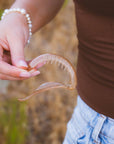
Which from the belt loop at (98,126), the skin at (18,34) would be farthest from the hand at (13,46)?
the belt loop at (98,126)

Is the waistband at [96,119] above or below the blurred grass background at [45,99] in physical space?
above

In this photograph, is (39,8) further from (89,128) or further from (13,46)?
(89,128)

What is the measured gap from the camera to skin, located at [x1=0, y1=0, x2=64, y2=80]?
0.64 metres

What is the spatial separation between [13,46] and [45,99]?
1725 mm

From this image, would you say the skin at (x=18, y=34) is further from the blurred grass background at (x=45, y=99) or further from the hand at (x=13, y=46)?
the blurred grass background at (x=45, y=99)

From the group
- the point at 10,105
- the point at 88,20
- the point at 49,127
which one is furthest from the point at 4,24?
the point at 49,127

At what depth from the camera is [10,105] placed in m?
2.04

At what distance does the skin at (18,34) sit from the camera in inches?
25.1

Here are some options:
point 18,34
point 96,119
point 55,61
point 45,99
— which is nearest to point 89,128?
point 96,119

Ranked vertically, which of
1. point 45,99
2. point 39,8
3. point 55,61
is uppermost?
point 39,8

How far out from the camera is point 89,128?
76 centimetres

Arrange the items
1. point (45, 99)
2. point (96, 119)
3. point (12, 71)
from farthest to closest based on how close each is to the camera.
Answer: point (45, 99)
point (96, 119)
point (12, 71)

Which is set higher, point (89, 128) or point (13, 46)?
point (13, 46)

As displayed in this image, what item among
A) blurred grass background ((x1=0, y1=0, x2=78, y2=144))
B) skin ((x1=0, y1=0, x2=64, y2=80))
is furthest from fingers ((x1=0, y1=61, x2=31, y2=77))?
blurred grass background ((x1=0, y1=0, x2=78, y2=144))
